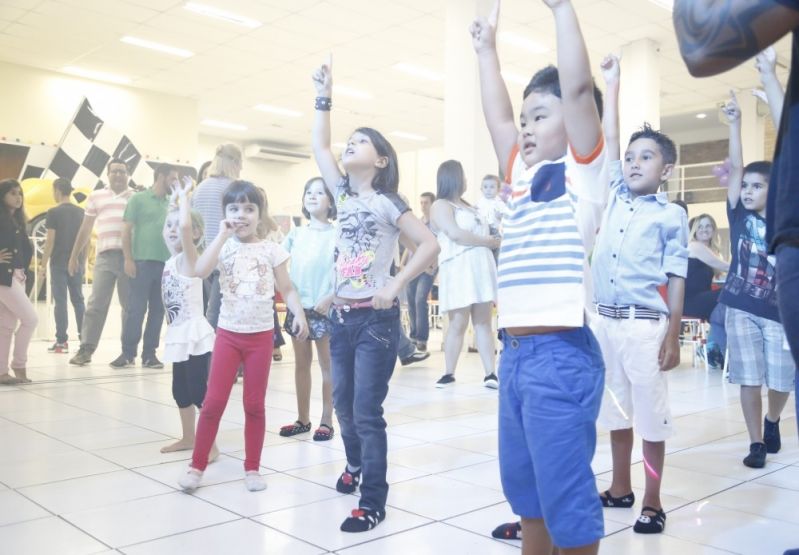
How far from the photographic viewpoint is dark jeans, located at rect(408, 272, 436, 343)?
23.5 feet

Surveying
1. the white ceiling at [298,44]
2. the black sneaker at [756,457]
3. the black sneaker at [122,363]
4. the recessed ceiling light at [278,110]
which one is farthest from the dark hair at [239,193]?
the recessed ceiling light at [278,110]

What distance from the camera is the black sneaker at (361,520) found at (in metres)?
2.16

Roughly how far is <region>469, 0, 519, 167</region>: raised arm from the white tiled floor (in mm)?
1133

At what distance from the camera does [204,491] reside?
257 centimetres

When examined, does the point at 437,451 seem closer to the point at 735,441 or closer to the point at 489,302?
the point at 735,441

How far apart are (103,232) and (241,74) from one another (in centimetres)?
551

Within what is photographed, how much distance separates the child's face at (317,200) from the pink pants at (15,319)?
8.69ft

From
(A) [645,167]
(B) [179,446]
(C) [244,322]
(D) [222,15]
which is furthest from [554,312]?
(D) [222,15]

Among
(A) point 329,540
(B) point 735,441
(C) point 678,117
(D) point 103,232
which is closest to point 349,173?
(A) point 329,540

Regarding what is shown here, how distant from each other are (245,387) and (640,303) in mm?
1446

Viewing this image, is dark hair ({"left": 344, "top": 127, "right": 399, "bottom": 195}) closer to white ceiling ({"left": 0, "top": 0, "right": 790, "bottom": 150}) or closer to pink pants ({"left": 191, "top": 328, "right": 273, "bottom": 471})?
pink pants ({"left": 191, "top": 328, "right": 273, "bottom": 471})

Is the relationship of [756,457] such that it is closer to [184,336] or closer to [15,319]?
[184,336]

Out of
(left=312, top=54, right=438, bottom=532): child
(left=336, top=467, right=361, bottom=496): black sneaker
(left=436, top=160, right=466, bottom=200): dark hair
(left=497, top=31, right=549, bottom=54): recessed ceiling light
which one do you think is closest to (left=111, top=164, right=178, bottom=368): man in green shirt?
(left=436, top=160, right=466, bottom=200): dark hair

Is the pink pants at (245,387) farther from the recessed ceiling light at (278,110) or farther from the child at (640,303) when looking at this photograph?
the recessed ceiling light at (278,110)
